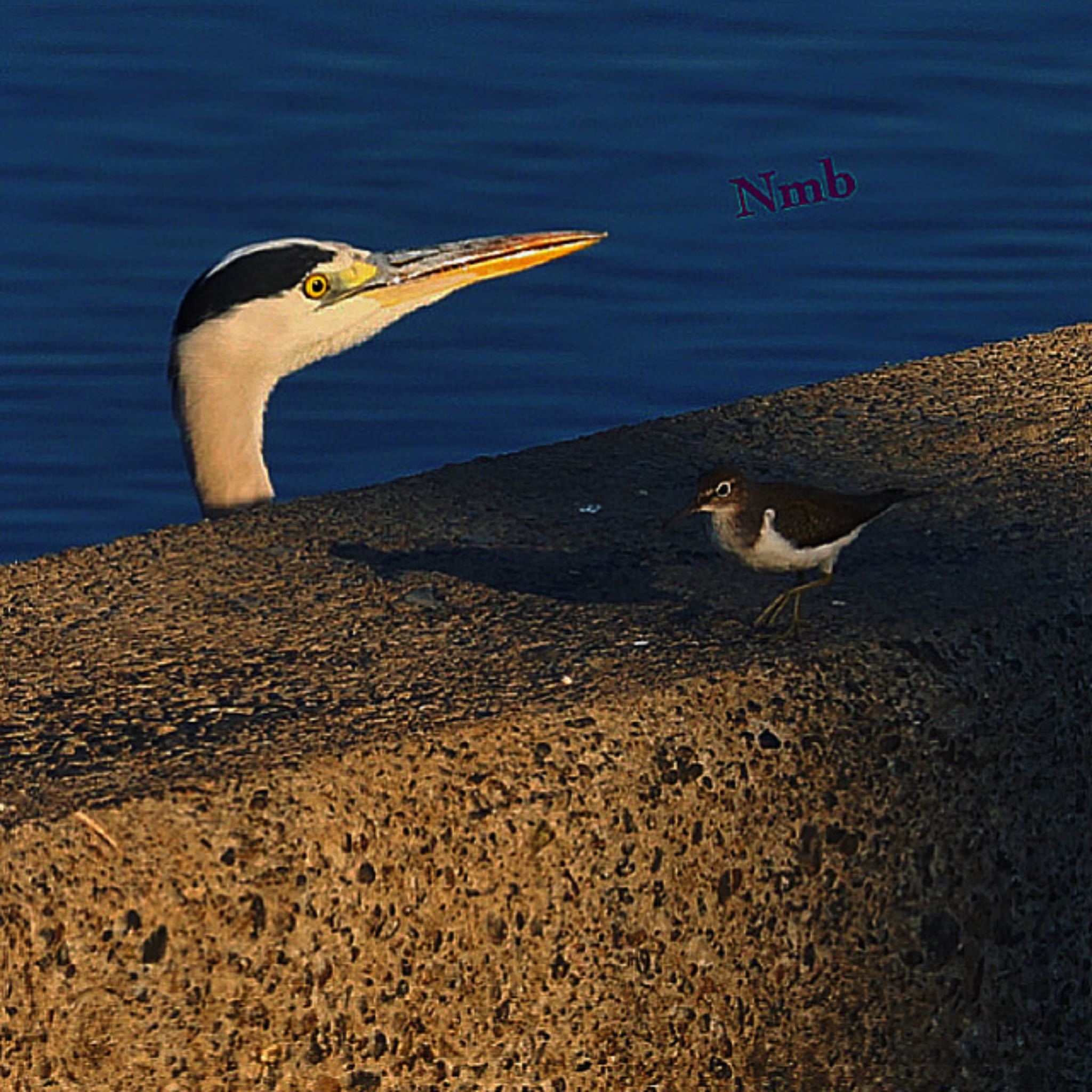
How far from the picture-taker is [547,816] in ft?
10.8

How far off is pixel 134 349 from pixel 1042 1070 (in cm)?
631

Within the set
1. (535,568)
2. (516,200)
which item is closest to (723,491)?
(535,568)

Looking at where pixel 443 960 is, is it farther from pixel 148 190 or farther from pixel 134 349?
pixel 148 190

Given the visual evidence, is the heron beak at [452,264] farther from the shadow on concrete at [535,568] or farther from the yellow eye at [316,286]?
the shadow on concrete at [535,568]

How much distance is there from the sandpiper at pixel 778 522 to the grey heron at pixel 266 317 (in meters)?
1.82

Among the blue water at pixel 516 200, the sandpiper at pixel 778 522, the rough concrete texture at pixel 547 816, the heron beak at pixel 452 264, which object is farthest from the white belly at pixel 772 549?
the blue water at pixel 516 200

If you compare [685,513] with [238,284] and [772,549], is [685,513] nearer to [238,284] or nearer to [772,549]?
[772,549]

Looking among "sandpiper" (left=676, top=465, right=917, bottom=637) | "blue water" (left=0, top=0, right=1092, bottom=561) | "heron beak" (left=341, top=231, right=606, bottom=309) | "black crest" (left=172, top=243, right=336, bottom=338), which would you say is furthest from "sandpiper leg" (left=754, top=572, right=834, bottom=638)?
"blue water" (left=0, top=0, right=1092, bottom=561)

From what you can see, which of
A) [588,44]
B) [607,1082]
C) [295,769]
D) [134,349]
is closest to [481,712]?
[295,769]

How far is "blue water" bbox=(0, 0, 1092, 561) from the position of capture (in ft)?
29.8

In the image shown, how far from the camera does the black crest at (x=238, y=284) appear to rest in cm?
543

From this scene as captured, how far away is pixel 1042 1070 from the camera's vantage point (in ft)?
12.3

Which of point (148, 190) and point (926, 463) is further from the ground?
point (926, 463)

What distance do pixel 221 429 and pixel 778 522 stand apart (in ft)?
7.03
